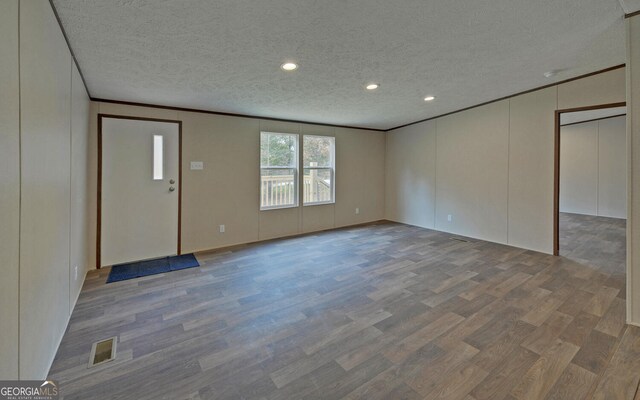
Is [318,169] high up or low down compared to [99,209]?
up

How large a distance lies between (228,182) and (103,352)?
307 centimetres

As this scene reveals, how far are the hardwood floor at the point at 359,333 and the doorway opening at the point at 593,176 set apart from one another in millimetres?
3069

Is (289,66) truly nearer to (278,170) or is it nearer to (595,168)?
(278,170)

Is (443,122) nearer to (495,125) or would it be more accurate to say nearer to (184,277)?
(495,125)

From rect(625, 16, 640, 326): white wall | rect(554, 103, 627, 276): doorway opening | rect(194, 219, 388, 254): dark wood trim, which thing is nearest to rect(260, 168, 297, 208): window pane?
rect(194, 219, 388, 254): dark wood trim

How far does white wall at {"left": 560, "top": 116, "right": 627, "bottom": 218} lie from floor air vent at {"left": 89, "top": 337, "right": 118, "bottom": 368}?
9.85 m

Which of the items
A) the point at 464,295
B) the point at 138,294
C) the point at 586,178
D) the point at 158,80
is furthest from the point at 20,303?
the point at 586,178

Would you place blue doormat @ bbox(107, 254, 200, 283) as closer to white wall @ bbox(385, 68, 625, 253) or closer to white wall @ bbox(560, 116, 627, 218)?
white wall @ bbox(385, 68, 625, 253)

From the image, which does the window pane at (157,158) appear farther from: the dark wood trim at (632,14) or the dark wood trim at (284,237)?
the dark wood trim at (632,14)

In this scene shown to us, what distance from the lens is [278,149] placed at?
5.27m

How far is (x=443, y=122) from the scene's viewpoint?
17.6 feet

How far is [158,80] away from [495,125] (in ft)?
16.3

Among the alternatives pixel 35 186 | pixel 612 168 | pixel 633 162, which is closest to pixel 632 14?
pixel 633 162

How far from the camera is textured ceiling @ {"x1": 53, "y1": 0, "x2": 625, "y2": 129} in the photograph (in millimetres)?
1942
